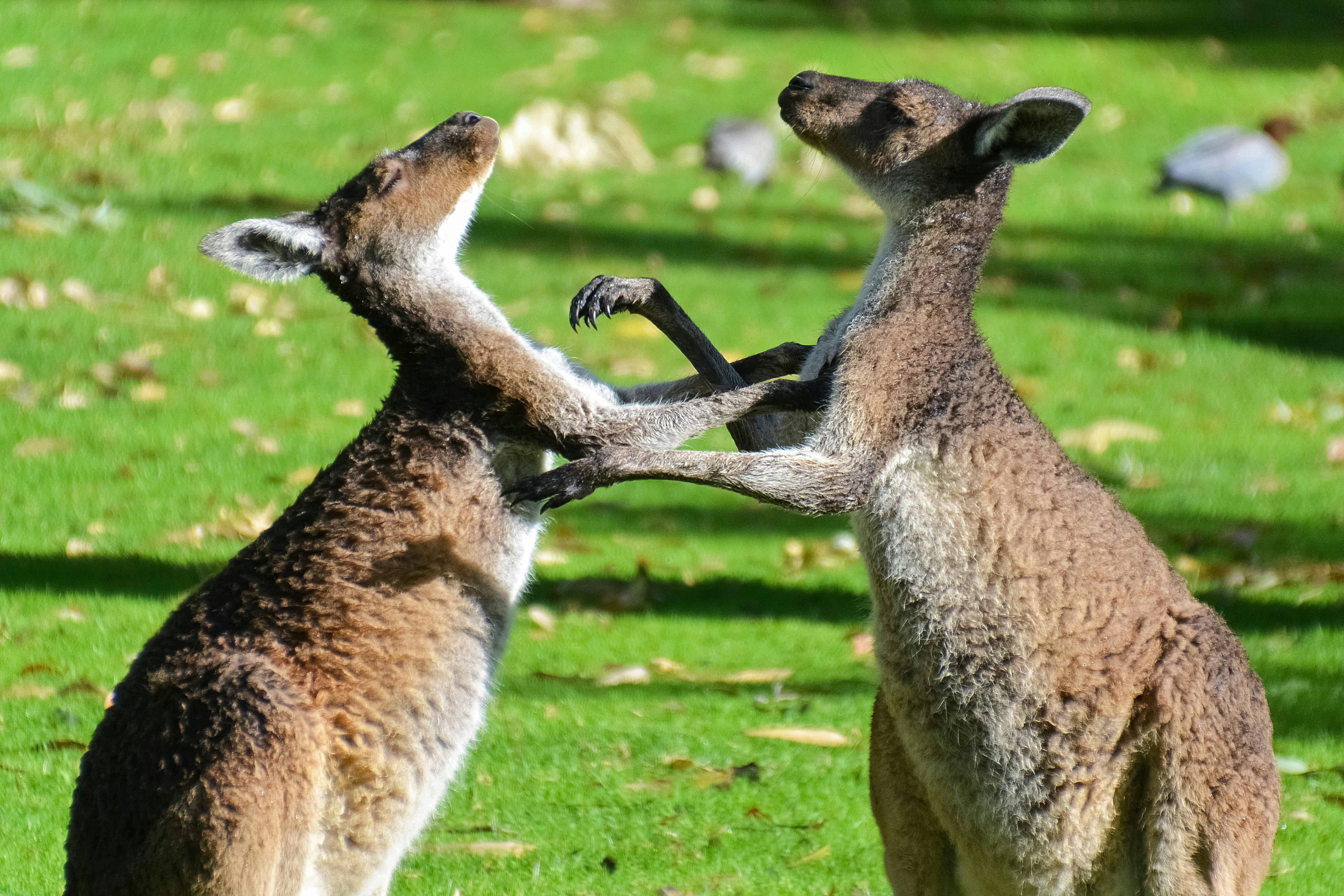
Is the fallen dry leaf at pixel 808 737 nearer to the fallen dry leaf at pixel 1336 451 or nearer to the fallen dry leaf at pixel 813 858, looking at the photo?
the fallen dry leaf at pixel 813 858

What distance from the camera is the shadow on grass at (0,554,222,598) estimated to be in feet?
21.0

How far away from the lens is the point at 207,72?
13594 millimetres

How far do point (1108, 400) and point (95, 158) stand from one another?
769 cm

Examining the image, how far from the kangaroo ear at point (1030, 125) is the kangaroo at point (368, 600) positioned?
2.72 ft

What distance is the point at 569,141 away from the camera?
12977 millimetres

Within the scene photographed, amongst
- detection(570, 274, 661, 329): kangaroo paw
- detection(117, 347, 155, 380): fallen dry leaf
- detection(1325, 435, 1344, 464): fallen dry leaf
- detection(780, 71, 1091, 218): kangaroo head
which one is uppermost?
detection(780, 71, 1091, 218): kangaroo head

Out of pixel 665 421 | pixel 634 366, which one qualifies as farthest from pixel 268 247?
pixel 634 366

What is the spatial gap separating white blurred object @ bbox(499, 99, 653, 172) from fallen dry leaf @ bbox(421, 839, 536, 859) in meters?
Answer: 8.58

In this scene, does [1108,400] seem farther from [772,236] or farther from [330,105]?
[330,105]

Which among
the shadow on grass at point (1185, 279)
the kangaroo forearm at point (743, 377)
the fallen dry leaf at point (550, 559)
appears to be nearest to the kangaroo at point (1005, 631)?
the kangaroo forearm at point (743, 377)

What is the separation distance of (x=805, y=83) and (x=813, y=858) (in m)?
2.44

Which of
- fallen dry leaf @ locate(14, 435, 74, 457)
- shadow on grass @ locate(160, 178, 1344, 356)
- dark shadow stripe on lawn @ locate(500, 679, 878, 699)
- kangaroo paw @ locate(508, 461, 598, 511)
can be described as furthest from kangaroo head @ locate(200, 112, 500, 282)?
shadow on grass @ locate(160, 178, 1344, 356)

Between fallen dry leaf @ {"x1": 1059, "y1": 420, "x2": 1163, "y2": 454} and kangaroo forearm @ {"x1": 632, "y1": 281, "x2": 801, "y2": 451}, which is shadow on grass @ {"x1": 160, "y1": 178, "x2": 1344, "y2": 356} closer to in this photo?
fallen dry leaf @ {"x1": 1059, "y1": 420, "x2": 1163, "y2": 454}

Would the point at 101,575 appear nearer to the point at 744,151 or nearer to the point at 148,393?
the point at 148,393
